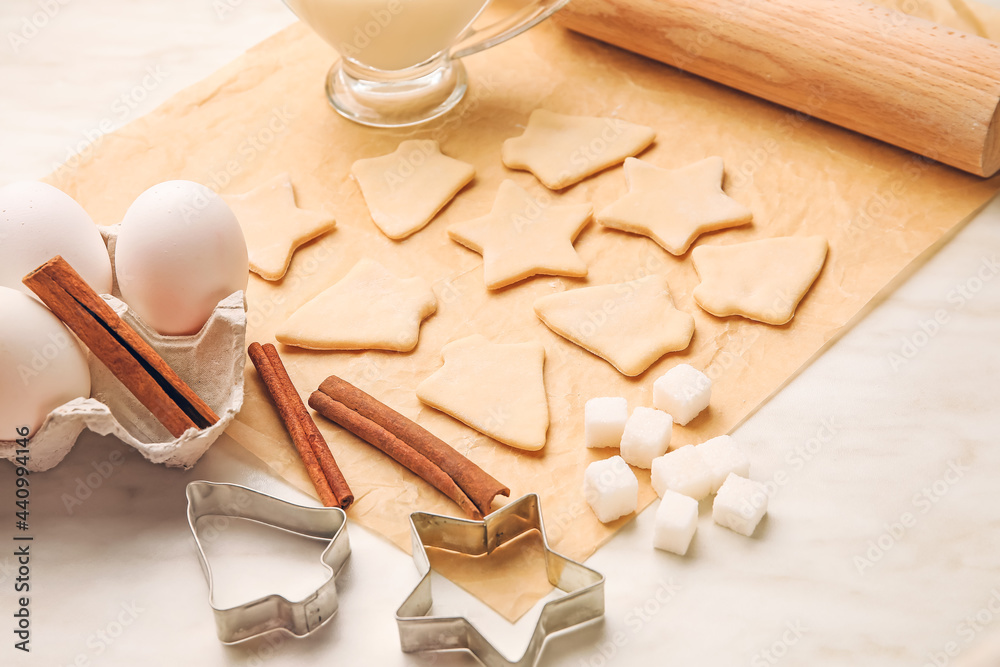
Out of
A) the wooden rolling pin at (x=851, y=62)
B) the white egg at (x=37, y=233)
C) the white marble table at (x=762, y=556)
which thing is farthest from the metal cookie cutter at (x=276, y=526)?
the wooden rolling pin at (x=851, y=62)

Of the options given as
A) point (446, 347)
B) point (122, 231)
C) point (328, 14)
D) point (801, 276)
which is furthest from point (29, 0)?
point (801, 276)

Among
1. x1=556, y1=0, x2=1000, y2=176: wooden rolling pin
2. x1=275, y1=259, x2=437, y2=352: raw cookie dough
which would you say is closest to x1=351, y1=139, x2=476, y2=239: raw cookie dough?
x1=275, y1=259, x2=437, y2=352: raw cookie dough

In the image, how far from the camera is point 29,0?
240cm

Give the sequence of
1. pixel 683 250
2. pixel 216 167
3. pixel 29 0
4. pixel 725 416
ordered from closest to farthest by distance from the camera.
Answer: pixel 725 416, pixel 683 250, pixel 216 167, pixel 29 0

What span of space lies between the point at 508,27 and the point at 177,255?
92 cm

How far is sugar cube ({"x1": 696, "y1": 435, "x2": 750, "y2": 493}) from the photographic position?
4.14 ft

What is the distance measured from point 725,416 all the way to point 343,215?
32.1 inches

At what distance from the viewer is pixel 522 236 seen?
167cm

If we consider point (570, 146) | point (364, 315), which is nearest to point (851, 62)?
point (570, 146)

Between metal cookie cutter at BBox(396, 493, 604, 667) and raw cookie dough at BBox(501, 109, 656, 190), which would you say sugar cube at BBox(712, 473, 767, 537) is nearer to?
metal cookie cutter at BBox(396, 493, 604, 667)

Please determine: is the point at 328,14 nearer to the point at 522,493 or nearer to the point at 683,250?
the point at 683,250

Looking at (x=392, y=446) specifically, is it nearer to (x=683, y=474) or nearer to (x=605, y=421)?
(x=605, y=421)

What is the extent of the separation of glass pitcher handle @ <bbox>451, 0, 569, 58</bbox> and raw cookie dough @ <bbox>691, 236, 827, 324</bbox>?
2.05 ft

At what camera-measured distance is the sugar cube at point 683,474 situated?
125cm
